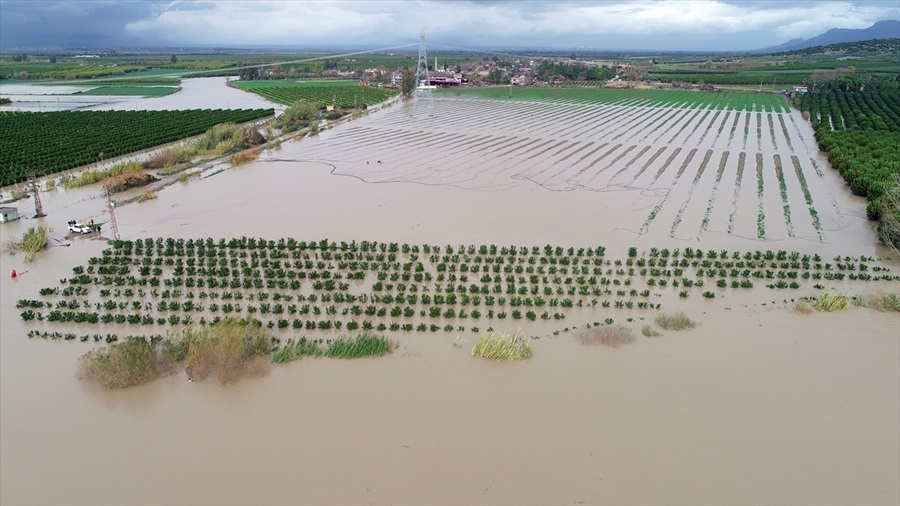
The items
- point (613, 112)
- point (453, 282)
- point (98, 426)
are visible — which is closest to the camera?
point (98, 426)

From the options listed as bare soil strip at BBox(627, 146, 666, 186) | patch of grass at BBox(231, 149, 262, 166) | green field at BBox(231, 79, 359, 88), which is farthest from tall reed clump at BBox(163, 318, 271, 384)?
green field at BBox(231, 79, 359, 88)

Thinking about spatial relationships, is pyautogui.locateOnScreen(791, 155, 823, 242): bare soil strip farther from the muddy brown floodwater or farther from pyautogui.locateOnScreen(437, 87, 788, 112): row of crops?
pyautogui.locateOnScreen(437, 87, 788, 112): row of crops

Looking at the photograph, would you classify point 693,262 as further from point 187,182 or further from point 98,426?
point 187,182

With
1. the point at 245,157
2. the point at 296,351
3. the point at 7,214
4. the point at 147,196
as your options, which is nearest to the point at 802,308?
the point at 296,351

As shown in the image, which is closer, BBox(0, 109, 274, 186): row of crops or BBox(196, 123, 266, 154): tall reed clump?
BBox(0, 109, 274, 186): row of crops

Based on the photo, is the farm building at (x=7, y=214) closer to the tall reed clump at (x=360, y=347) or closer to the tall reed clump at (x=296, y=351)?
the tall reed clump at (x=296, y=351)

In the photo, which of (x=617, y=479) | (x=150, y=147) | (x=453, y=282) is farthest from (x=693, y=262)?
(x=150, y=147)

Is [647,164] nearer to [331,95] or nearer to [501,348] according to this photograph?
[501,348]
